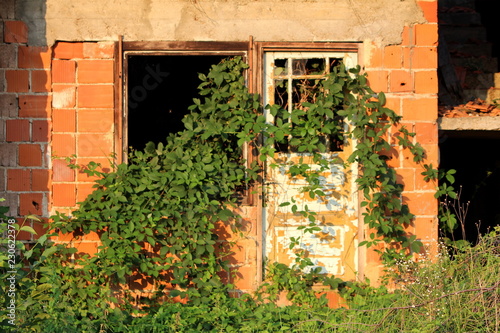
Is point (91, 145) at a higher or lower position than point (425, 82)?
lower

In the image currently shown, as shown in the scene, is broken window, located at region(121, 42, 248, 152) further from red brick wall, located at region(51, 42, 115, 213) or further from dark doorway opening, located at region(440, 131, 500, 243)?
dark doorway opening, located at region(440, 131, 500, 243)

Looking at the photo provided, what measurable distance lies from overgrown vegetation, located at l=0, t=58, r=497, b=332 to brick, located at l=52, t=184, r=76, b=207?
16cm

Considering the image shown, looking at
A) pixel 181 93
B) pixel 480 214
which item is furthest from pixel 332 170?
pixel 480 214

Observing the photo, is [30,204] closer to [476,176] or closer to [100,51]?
[100,51]

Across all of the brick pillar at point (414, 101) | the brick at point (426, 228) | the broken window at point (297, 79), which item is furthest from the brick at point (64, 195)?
the brick at point (426, 228)

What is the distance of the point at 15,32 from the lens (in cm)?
615

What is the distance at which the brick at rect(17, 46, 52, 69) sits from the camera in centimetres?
615

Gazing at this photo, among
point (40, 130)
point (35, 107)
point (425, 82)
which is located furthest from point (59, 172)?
point (425, 82)

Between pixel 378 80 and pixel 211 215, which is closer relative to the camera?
pixel 211 215

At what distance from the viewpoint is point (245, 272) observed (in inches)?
245

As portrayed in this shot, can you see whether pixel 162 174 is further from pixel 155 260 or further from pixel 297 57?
pixel 297 57

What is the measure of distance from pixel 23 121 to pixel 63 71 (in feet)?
1.91

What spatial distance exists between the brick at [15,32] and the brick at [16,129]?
0.73 meters

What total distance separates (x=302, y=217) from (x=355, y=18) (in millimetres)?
1927
